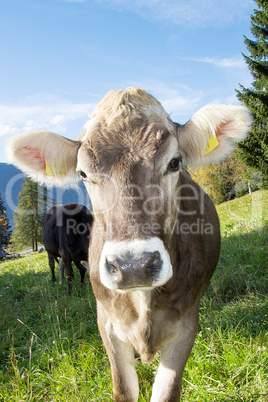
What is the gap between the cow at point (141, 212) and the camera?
1731 millimetres

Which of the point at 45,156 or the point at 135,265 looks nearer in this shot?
the point at 135,265

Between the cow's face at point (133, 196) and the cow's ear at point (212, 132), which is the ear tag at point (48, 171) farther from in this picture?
the cow's ear at point (212, 132)

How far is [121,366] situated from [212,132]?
2.08 metres

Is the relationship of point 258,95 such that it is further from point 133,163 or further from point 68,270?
point 133,163

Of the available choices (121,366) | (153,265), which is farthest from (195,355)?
(153,265)

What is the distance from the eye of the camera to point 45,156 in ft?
8.59

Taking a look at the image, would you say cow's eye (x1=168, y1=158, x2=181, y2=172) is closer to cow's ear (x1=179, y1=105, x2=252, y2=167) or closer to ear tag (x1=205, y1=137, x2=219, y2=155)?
cow's ear (x1=179, y1=105, x2=252, y2=167)

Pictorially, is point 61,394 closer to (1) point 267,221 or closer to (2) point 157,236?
(2) point 157,236

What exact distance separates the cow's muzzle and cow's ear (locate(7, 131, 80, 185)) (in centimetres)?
115

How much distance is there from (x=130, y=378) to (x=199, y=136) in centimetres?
207

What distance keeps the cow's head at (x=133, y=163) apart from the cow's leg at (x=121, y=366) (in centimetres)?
89

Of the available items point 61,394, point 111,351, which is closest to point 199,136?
point 111,351

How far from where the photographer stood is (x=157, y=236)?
1817 millimetres

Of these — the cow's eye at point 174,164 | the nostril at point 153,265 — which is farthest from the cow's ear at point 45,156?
the nostril at point 153,265
